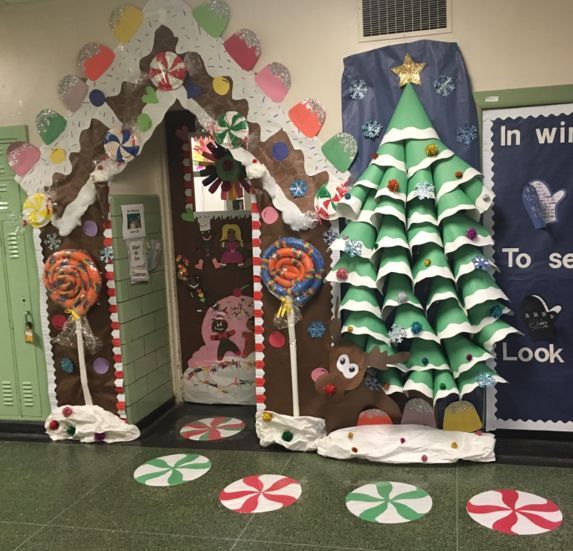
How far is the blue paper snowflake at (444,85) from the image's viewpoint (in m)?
3.26

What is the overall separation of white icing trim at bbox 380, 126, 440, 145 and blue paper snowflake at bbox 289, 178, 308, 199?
0.53 meters

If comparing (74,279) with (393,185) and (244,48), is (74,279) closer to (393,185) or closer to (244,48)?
(244,48)

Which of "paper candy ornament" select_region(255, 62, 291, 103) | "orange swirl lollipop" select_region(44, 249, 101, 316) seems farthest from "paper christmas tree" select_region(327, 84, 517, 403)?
"orange swirl lollipop" select_region(44, 249, 101, 316)

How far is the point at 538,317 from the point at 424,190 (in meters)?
0.95

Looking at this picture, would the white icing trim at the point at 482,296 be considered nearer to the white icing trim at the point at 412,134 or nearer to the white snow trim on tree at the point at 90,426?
the white icing trim at the point at 412,134

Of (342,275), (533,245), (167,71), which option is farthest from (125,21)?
(533,245)

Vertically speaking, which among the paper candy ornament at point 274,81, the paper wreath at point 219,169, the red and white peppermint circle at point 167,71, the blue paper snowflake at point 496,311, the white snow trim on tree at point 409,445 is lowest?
the white snow trim on tree at point 409,445

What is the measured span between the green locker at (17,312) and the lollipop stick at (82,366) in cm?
33

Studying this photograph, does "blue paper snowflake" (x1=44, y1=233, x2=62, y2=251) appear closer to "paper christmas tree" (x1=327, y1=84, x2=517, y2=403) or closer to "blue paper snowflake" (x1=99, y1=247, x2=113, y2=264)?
"blue paper snowflake" (x1=99, y1=247, x2=113, y2=264)

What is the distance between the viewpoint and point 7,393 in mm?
4094

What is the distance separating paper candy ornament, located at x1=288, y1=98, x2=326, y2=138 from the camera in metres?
3.44

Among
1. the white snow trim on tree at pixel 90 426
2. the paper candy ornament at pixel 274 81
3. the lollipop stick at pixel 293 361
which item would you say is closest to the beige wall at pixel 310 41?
the paper candy ornament at pixel 274 81

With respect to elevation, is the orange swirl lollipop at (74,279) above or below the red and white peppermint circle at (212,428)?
above

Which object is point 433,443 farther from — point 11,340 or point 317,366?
point 11,340
